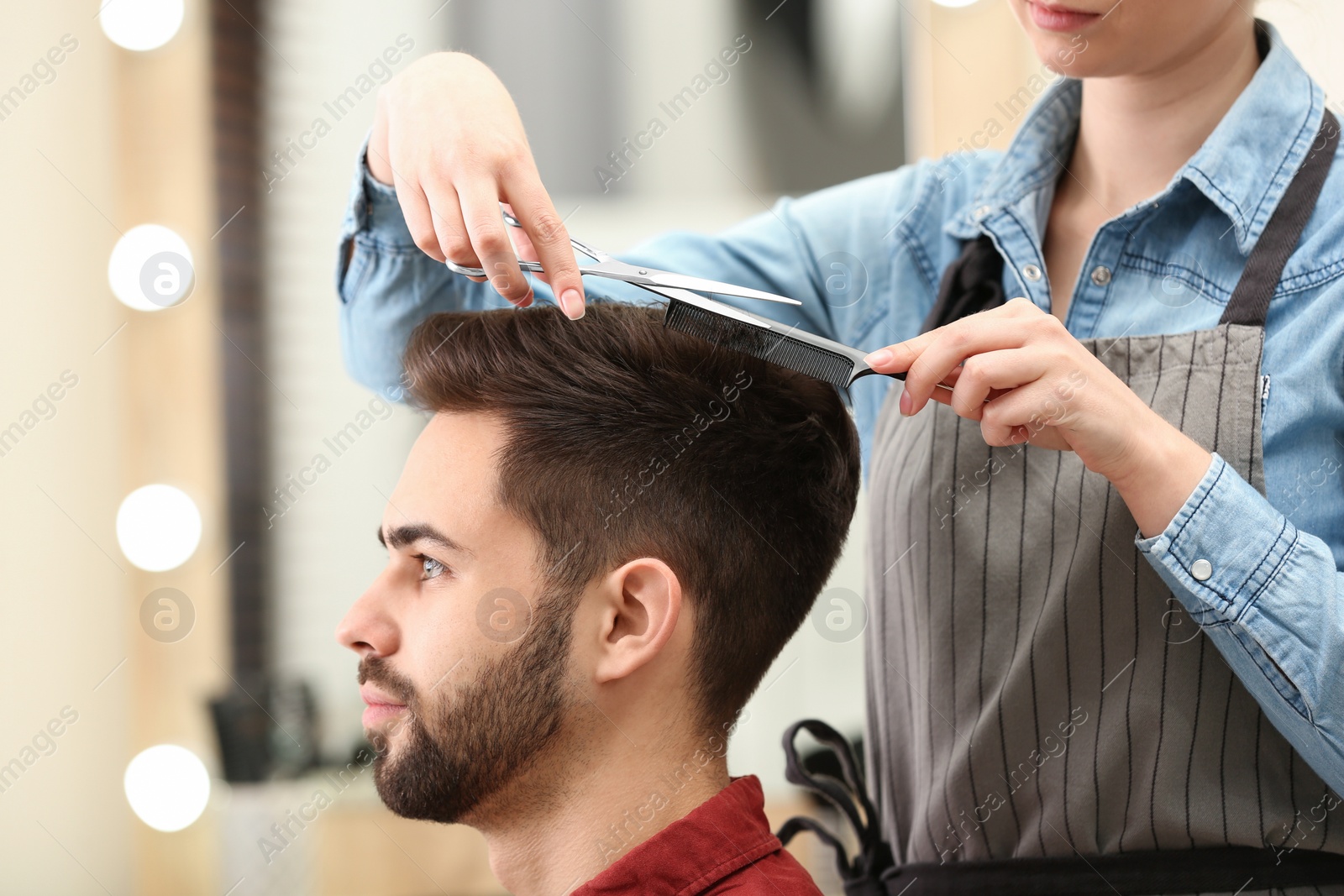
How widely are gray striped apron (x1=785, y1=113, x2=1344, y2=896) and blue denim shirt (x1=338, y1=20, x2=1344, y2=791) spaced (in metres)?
0.04

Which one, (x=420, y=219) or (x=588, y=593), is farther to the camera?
(x=588, y=593)

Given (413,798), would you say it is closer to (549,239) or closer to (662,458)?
(662,458)

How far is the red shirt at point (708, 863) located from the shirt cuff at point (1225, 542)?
517 millimetres

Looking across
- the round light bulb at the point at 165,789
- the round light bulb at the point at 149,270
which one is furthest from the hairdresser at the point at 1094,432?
the round light bulb at the point at 165,789

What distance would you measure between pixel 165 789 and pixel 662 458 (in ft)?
7.19

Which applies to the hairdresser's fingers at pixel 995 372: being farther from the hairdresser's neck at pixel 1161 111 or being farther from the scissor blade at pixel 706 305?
the hairdresser's neck at pixel 1161 111

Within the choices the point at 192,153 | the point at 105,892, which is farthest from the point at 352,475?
the point at 105,892

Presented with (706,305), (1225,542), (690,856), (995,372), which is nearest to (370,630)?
(690,856)

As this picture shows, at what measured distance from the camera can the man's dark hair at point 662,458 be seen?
123cm

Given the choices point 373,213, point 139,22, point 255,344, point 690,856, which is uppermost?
point 139,22

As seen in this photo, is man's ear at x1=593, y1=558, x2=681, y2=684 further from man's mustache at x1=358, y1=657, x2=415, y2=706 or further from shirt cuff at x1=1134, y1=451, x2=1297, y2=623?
shirt cuff at x1=1134, y1=451, x2=1297, y2=623

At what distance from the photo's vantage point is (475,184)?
0.96m

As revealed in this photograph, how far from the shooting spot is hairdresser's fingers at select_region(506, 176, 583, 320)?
0.97 meters

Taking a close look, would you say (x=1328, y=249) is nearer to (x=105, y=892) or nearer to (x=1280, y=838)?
(x=1280, y=838)
